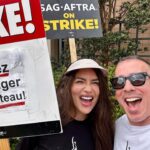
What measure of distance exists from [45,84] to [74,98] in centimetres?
72

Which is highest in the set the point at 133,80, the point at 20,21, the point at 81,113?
the point at 20,21

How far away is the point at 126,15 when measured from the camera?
7.89m

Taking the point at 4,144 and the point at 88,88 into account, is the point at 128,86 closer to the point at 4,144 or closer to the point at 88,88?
the point at 88,88

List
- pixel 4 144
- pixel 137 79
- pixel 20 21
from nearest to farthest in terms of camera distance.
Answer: pixel 20 21, pixel 137 79, pixel 4 144

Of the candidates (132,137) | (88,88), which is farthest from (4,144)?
(132,137)

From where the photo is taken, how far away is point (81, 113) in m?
2.93

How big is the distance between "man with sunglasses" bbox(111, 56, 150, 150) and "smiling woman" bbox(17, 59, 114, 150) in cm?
34

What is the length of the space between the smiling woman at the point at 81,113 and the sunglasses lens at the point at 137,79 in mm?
446

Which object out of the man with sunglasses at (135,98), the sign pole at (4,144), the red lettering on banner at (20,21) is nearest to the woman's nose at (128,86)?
the man with sunglasses at (135,98)

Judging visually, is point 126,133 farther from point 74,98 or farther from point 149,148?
point 74,98

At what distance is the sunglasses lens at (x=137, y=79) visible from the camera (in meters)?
2.42

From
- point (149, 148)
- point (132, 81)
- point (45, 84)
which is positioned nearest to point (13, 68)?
point (45, 84)

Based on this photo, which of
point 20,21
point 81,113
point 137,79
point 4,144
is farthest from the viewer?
point 81,113

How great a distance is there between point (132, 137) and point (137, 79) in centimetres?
34
